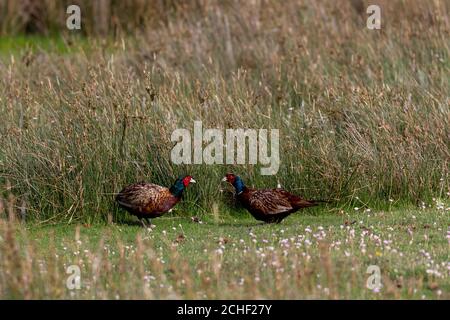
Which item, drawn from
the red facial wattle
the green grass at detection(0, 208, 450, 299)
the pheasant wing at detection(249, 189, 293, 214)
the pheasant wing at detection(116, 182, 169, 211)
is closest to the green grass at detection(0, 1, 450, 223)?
the green grass at detection(0, 208, 450, 299)

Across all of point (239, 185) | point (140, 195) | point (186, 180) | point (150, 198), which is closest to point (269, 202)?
point (239, 185)

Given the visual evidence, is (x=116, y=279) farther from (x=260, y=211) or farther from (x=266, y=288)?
(x=260, y=211)

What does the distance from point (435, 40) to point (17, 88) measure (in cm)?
650

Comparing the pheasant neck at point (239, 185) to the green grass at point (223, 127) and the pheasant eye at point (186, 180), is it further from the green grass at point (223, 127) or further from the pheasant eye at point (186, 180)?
the green grass at point (223, 127)

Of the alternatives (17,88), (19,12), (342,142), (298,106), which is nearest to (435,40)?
(298,106)

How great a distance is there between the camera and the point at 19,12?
2239cm

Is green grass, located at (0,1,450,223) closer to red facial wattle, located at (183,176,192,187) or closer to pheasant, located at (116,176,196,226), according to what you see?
pheasant, located at (116,176,196,226)

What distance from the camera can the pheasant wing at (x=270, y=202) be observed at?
11.0m

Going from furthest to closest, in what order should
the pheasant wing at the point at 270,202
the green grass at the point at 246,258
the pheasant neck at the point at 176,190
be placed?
1. the pheasant neck at the point at 176,190
2. the pheasant wing at the point at 270,202
3. the green grass at the point at 246,258

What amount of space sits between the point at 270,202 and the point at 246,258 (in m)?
1.75

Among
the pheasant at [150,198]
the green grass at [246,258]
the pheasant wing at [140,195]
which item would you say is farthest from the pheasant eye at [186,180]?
the green grass at [246,258]

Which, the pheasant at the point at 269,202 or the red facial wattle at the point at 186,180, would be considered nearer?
the pheasant at the point at 269,202

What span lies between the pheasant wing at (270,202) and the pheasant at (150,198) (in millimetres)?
777

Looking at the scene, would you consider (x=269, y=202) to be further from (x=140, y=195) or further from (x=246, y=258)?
(x=246, y=258)
